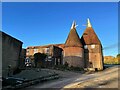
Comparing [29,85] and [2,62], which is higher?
[2,62]

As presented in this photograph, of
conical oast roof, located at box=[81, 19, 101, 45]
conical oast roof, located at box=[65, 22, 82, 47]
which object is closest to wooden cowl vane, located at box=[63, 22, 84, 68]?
conical oast roof, located at box=[65, 22, 82, 47]

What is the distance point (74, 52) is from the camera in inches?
1950

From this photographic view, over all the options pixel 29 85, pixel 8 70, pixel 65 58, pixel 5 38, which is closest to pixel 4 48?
pixel 5 38

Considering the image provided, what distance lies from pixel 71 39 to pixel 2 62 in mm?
22705

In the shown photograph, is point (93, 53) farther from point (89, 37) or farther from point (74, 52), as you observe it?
point (74, 52)

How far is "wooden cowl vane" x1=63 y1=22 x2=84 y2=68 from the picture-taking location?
4897 cm

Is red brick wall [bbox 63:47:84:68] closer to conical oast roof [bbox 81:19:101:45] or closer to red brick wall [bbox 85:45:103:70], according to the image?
red brick wall [bbox 85:45:103:70]

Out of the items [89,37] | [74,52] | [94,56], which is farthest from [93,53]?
[74,52]

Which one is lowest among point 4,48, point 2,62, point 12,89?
point 12,89

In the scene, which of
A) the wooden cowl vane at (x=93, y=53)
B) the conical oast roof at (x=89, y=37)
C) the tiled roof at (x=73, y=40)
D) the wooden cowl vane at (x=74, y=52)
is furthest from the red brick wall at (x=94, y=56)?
the tiled roof at (x=73, y=40)

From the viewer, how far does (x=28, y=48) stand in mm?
59250

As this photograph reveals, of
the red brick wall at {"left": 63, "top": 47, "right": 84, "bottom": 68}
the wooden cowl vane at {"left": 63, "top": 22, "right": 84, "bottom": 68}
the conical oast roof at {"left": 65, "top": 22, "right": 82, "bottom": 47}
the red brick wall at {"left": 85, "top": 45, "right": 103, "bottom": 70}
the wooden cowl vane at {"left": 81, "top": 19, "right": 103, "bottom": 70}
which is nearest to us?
the red brick wall at {"left": 63, "top": 47, "right": 84, "bottom": 68}

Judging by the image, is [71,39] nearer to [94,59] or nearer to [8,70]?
[94,59]

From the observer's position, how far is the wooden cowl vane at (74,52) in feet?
161
